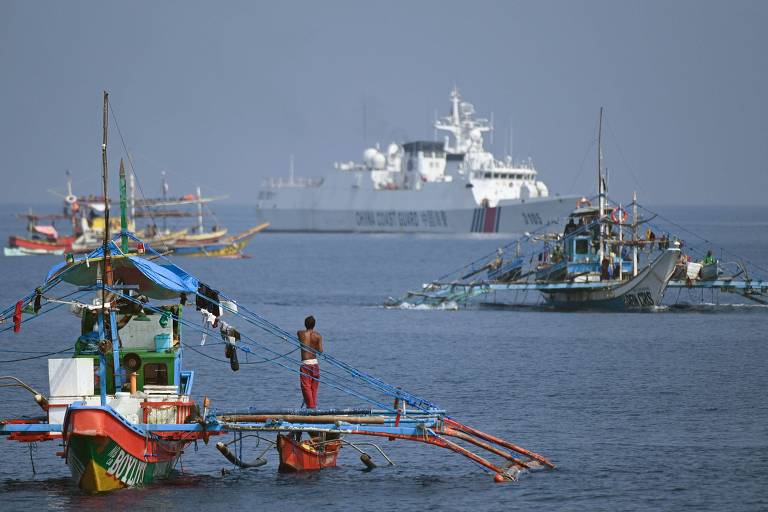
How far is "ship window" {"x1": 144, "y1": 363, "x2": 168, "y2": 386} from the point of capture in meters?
20.5

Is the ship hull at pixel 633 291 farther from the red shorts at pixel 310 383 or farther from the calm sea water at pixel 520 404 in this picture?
the red shorts at pixel 310 383

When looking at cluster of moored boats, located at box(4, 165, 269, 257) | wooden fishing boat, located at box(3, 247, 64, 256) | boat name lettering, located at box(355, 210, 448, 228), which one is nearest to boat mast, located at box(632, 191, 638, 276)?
cluster of moored boats, located at box(4, 165, 269, 257)

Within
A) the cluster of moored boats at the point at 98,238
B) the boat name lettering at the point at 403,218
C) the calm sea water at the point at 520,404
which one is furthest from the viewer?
the boat name lettering at the point at 403,218

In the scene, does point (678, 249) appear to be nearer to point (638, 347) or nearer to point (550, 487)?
→ point (638, 347)

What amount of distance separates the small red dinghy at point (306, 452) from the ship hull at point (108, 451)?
1661 mm

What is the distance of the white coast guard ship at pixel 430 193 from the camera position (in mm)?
116250

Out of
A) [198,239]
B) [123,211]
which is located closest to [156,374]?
[123,211]

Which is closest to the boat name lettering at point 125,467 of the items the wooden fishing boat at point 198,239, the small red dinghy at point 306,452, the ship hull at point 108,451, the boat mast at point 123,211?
the ship hull at point 108,451

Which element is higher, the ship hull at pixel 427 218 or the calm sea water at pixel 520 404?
the ship hull at pixel 427 218

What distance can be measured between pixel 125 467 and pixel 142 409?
875mm

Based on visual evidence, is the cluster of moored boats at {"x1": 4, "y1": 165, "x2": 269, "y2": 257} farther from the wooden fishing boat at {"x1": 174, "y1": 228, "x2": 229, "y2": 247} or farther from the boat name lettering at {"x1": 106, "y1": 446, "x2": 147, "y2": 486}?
the boat name lettering at {"x1": 106, "y1": 446, "x2": 147, "y2": 486}

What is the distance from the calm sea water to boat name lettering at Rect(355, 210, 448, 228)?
6810 cm

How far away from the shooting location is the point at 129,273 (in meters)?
21.0

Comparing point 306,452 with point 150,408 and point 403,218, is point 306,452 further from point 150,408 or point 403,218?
point 403,218
